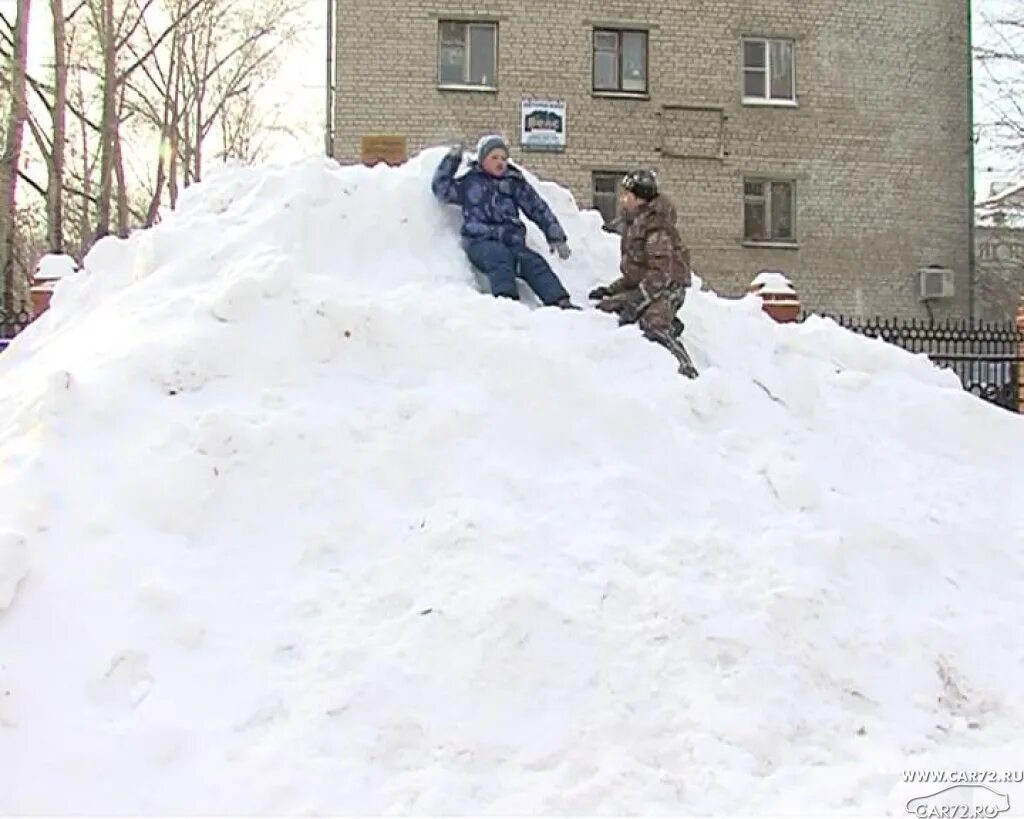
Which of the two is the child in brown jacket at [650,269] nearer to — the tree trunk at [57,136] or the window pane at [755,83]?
the tree trunk at [57,136]

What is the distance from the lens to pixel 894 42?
61.1 ft

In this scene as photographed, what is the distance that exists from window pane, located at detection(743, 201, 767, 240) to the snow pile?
478 inches

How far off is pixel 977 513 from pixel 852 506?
0.85 meters

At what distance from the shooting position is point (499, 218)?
6.37 metres

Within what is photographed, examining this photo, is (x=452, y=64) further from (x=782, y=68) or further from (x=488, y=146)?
(x=488, y=146)

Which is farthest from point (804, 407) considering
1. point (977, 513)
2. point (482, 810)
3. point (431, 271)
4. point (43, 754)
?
point (43, 754)

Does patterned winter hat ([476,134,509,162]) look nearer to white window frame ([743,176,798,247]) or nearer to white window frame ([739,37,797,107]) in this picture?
white window frame ([743,176,798,247])

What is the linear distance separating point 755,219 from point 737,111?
1.80 meters

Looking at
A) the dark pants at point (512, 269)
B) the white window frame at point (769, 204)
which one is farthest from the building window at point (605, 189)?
the dark pants at point (512, 269)

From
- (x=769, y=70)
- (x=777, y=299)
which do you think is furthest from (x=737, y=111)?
(x=777, y=299)

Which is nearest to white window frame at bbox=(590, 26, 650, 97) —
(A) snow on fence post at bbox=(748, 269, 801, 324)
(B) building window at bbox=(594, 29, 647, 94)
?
(B) building window at bbox=(594, 29, 647, 94)

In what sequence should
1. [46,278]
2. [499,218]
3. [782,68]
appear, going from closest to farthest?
[499,218] → [46,278] → [782,68]

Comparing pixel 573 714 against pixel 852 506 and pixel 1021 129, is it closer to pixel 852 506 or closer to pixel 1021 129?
pixel 852 506

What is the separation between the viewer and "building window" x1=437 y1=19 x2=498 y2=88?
56.3 ft
